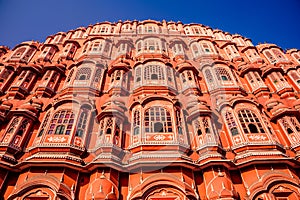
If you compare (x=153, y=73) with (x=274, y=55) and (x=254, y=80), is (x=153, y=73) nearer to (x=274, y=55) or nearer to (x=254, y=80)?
(x=254, y=80)

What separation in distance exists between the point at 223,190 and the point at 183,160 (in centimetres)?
239

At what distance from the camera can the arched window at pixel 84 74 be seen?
64.7 ft

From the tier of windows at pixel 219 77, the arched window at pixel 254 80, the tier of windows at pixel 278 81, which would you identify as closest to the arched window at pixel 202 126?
the tier of windows at pixel 219 77

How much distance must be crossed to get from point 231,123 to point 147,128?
18.6 feet

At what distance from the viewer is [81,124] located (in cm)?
1481

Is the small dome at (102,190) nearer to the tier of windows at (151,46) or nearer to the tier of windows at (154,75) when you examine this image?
the tier of windows at (154,75)

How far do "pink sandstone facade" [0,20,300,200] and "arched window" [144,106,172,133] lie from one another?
0.25ft

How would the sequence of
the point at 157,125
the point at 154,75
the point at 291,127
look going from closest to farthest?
the point at 157,125 → the point at 291,127 → the point at 154,75

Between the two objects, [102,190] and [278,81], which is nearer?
[102,190]

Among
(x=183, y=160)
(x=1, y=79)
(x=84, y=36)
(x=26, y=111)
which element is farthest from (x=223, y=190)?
(x=84, y=36)

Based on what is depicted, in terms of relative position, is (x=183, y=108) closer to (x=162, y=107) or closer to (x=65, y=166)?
(x=162, y=107)

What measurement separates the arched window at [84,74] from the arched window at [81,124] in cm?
511

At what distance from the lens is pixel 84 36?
95.0ft

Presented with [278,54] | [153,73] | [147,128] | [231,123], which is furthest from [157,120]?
[278,54]
